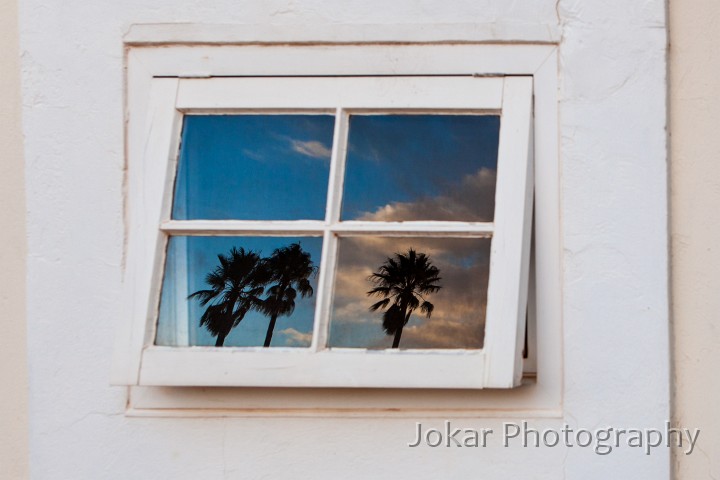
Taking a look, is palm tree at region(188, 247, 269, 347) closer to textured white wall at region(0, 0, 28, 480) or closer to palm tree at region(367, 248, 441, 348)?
palm tree at region(367, 248, 441, 348)

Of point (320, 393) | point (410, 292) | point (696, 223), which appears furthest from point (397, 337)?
point (696, 223)

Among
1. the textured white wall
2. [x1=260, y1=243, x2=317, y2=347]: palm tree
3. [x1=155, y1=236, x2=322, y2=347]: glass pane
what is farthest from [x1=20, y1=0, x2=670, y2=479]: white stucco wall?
[x1=260, y1=243, x2=317, y2=347]: palm tree

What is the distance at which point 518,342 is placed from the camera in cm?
174

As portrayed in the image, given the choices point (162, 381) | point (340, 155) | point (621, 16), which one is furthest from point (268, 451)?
point (621, 16)

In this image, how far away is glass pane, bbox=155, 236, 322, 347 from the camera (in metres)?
1.86

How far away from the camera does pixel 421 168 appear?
6.24ft

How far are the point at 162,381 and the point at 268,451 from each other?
12.5 inches

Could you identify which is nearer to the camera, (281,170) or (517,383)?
(517,383)

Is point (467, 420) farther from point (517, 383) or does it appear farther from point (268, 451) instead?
point (268, 451)

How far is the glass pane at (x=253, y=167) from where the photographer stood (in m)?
1.90

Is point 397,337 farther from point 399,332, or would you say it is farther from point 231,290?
point 231,290

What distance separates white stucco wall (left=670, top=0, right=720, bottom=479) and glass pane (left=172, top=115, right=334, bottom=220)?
34.6 inches

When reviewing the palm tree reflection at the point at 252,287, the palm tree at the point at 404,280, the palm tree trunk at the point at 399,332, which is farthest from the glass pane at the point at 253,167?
the palm tree trunk at the point at 399,332

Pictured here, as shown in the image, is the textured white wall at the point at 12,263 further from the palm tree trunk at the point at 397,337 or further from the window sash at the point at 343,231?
the palm tree trunk at the point at 397,337
